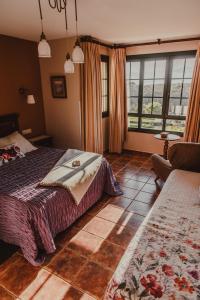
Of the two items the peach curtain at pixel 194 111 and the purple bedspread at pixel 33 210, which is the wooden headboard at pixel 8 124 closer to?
the purple bedspread at pixel 33 210

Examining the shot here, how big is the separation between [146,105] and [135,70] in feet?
2.66

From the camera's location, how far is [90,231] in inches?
97.4

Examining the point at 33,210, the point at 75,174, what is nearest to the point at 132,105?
the point at 75,174

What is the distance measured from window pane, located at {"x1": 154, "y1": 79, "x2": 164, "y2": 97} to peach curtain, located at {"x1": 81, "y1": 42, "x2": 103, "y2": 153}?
1277mm

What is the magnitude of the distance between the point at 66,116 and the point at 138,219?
2543 mm

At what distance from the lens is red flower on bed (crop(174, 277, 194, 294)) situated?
114cm

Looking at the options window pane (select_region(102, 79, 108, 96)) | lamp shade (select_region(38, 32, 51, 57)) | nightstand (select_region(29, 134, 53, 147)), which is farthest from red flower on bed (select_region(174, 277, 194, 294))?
window pane (select_region(102, 79, 108, 96))

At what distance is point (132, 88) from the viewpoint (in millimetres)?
4812

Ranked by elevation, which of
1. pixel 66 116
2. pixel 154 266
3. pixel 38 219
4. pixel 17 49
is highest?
pixel 17 49

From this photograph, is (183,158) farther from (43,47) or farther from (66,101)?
(66,101)

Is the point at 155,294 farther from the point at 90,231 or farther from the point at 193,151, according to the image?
the point at 193,151

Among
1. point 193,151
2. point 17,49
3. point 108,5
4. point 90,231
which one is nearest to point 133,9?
point 108,5

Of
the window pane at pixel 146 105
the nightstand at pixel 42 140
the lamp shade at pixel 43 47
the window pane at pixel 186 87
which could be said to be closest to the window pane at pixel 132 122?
the window pane at pixel 146 105

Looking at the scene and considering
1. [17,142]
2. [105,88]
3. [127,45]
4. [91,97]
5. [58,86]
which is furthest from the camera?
[105,88]
